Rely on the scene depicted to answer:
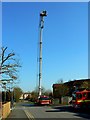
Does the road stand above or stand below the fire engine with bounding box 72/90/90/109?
below

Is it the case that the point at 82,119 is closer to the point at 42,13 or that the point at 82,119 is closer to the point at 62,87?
the point at 42,13

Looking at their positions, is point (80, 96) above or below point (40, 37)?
below

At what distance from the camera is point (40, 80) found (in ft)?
263

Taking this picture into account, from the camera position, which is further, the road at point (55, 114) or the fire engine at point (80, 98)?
the fire engine at point (80, 98)

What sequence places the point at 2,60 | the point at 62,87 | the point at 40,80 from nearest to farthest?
→ the point at 2,60 → the point at 40,80 → the point at 62,87

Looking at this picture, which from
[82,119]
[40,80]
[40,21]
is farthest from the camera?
[40,21]

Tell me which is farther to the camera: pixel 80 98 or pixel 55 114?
pixel 80 98

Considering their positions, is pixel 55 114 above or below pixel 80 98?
below

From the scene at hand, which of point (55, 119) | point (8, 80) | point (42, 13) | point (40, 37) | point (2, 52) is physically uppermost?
point (42, 13)

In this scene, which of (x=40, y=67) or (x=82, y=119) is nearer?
(x=82, y=119)

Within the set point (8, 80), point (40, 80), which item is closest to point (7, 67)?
point (8, 80)

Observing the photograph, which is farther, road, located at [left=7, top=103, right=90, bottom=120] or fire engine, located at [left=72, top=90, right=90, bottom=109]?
fire engine, located at [left=72, top=90, right=90, bottom=109]

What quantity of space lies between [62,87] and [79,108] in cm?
5153

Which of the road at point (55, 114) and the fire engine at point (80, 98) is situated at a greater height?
the fire engine at point (80, 98)
